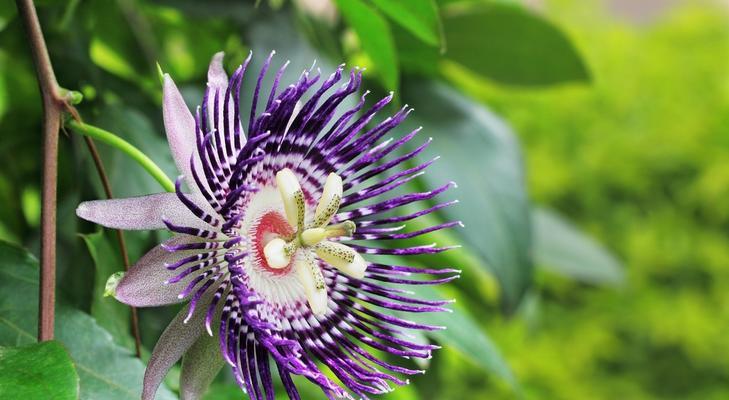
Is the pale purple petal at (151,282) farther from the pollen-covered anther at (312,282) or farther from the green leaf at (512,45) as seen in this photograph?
the green leaf at (512,45)

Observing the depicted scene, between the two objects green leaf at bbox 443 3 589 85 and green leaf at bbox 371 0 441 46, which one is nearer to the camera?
green leaf at bbox 371 0 441 46

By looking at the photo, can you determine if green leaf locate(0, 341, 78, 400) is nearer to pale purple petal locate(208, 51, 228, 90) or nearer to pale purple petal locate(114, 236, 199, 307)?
pale purple petal locate(114, 236, 199, 307)

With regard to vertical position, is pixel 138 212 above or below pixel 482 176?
below

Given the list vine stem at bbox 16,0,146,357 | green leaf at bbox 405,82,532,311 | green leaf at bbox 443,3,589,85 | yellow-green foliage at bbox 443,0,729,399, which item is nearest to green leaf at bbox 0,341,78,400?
vine stem at bbox 16,0,146,357

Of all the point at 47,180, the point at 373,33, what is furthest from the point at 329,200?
the point at 373,33

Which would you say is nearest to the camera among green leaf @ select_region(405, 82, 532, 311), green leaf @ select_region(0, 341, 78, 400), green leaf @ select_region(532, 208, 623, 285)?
green leaf @ select_region(0, 341, 78, 400)

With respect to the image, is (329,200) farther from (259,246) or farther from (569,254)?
(569,254)

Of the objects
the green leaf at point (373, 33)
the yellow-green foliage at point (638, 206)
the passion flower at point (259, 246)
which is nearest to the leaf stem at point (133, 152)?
the passion flower at point (259, 246)

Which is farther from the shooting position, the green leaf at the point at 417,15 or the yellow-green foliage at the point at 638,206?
the yellow-green foliage at the point at 638,206
